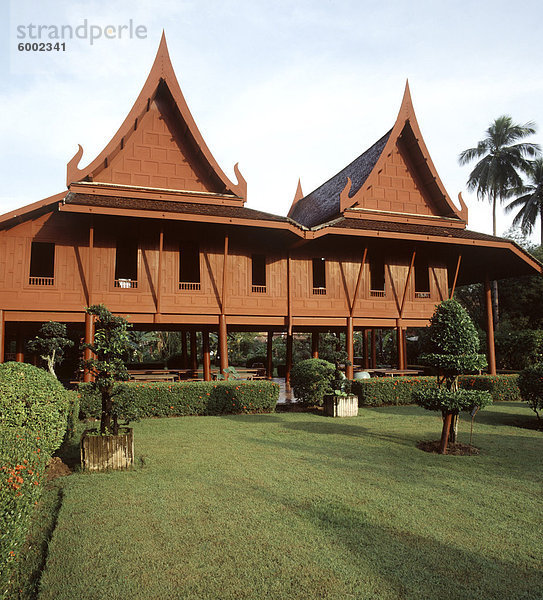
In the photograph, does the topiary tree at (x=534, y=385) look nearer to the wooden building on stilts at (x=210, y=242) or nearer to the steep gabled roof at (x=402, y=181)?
the wooden building on stilts at (x=210, y=242)

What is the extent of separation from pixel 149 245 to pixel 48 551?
12.7m

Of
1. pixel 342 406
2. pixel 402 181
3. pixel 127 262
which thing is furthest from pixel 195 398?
pixel 402 181

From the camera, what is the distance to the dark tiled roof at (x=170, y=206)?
1401 centimetres

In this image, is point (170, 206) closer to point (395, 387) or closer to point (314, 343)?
point (395, 387)

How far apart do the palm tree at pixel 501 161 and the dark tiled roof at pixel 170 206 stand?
3014cm

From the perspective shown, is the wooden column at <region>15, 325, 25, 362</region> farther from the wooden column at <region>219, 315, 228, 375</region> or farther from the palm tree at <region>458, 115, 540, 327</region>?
the palm tree at <region>458, 115, 540, 327</region>

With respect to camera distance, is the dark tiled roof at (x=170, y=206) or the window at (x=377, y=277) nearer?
the dark tiled roof at (x=170, y=206)

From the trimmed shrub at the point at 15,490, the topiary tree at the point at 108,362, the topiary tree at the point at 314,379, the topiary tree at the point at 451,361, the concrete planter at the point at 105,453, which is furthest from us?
the topiary tree at the point at 314,379

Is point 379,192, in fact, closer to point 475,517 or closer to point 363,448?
point 363,448

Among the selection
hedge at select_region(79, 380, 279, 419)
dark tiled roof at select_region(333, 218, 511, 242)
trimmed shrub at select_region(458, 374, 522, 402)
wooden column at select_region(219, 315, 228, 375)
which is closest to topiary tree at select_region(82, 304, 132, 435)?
hedge at select_region(79, 380, 279, 419)

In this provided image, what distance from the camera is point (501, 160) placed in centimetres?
3866

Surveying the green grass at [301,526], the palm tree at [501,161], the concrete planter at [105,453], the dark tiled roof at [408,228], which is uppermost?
the palm tree at [501,161]

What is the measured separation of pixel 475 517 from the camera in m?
5.02

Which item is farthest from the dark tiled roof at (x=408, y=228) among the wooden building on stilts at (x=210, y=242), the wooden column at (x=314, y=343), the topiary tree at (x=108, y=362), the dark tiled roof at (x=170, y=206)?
the topiary tree at (x=108, y=362)
